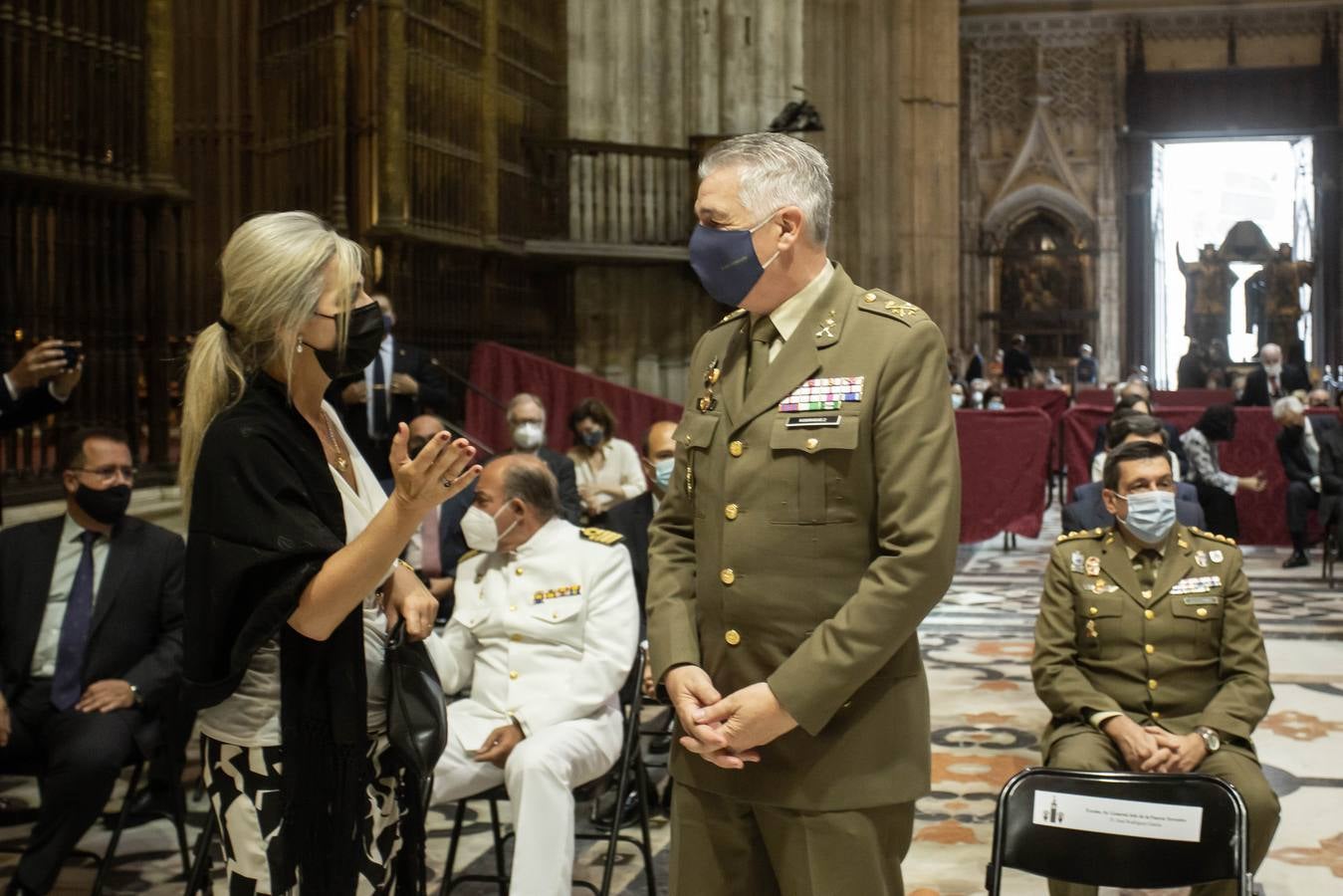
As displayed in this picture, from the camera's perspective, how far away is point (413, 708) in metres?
2.69

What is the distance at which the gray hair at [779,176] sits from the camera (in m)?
2.56

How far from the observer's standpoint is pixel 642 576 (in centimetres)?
632

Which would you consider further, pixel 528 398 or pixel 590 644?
pixel 528 398

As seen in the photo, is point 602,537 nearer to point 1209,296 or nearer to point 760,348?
point 760,348

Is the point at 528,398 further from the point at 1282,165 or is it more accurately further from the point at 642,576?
the point at 1282,165

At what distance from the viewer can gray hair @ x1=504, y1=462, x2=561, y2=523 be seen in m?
4.63

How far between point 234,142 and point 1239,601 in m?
8.41

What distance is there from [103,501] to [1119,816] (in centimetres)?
326

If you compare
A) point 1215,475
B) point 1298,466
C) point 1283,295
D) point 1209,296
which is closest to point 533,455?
point 1215,475

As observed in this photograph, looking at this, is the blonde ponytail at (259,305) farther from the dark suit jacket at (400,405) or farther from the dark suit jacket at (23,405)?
the dark suit jacket at (400,405)

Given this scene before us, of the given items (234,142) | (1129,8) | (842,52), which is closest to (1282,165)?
(1129,8)

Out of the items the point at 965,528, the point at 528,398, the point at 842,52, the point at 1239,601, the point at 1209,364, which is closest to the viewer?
the point at 1239,601

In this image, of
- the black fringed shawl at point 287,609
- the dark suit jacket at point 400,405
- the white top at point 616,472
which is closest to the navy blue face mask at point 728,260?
the black fringed shawl at point 287,609

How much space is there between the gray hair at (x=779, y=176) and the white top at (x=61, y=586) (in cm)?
318
